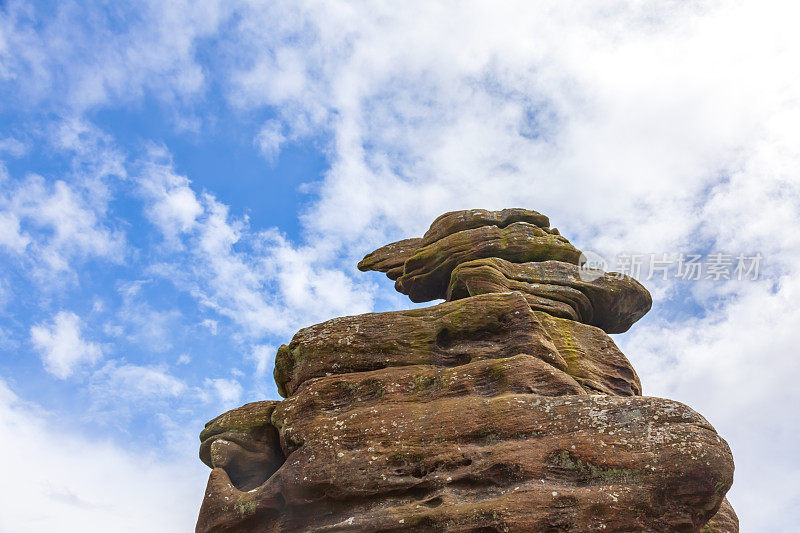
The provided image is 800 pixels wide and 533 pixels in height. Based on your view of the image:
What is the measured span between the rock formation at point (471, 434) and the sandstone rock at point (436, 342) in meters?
0.05

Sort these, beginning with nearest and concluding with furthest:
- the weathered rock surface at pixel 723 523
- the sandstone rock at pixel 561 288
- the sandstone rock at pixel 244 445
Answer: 1. the weathered rock surface at pixel 723 523
2. the sandstone rock at pixel 244 445
3. the sandstone rock at pixel 561 288

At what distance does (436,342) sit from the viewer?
20125mm

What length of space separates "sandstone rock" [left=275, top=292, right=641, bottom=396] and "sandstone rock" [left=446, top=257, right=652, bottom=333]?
2.02 metres

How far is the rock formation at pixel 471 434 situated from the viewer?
14547 mm

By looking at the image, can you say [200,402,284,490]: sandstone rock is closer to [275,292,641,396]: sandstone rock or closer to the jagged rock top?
[275,292,641,396]: sandstone rock

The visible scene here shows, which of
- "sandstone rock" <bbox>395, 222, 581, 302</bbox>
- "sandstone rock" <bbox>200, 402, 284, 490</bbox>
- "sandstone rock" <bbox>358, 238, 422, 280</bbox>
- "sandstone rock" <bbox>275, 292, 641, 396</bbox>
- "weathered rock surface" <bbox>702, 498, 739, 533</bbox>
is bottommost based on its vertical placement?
"weathered rock surface" <bbox>702, 498, 739, 533</bbox>

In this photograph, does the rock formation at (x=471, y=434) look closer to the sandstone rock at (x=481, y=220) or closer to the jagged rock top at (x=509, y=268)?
the jagged rock top at (x=509, y=268)

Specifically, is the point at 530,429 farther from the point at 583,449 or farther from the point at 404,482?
Answer: the point at 404,482

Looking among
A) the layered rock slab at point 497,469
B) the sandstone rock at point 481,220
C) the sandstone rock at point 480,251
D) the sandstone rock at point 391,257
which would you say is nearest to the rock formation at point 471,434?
the layered rock slab at point 497,469

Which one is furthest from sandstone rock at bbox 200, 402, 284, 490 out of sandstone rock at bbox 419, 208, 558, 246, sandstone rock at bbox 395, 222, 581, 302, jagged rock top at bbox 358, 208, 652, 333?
sandstone rock at bbox 419, 208, 558, 246

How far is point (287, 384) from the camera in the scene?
21266mm

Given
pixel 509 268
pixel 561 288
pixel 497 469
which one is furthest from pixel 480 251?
pixel 497 469

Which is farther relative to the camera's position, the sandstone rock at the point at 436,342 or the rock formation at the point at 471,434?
the sandstone rock at the point at 436,342

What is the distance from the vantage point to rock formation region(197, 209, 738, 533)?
47.7 feet
